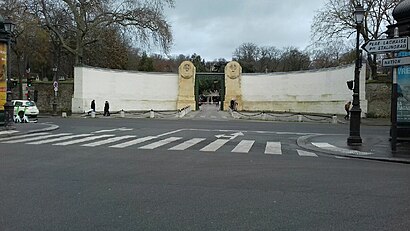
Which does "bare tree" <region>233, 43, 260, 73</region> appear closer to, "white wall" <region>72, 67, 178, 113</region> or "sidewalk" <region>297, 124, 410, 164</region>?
"white wall" <region>72, 67, 178, 113</region>

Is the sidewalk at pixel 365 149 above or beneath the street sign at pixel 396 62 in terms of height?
beneath

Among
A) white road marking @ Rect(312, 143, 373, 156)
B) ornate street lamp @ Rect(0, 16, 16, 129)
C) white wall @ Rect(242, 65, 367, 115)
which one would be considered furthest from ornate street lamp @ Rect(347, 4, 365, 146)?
white wall @ Rect(242, 65, 367, 115)

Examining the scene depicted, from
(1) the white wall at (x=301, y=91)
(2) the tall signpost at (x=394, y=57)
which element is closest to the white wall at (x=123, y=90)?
(1) the white wall at (x=301, y=91)

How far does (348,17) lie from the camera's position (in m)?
46.2

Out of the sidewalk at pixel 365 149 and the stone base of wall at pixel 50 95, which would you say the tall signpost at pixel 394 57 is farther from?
the stone base of wall at pixel 50 95

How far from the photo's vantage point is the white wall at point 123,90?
47500 millimetres

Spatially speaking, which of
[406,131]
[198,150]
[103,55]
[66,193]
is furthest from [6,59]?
[103,55]

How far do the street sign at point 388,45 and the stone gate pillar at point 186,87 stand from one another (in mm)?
43419

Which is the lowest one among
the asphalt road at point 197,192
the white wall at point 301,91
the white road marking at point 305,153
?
the white road marking at point 305,153

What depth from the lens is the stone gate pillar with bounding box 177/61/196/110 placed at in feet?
192

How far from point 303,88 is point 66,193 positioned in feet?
161

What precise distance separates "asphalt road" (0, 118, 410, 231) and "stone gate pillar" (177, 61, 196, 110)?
4488 cm

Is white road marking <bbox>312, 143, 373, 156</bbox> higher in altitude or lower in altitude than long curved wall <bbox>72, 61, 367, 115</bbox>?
lower

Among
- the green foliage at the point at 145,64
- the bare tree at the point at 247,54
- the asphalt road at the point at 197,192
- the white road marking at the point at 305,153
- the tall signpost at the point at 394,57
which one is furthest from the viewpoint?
the bare tree at the point at 247,54
